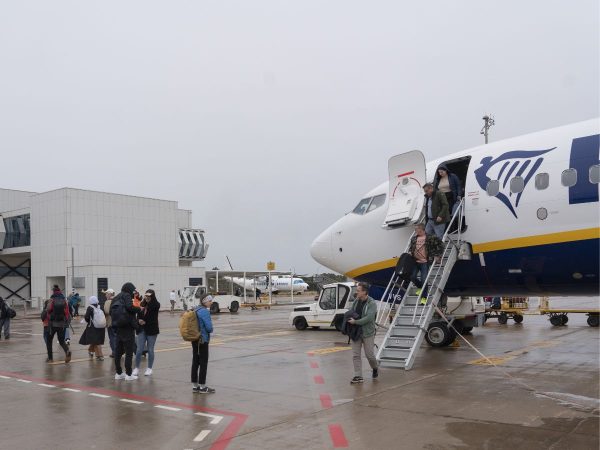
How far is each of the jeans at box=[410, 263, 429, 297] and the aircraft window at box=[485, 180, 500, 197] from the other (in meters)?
2.12

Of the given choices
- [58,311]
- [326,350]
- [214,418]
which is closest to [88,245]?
[58,311]

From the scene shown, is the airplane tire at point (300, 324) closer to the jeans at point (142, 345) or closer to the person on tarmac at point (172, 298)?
the jeans at point (142, 345)

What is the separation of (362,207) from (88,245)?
35.6m

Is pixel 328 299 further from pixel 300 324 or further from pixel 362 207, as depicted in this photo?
pixel 362 207

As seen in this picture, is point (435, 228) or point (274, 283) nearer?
point (435, 228)

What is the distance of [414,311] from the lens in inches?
478

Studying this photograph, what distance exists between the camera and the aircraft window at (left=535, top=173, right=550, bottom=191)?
1128 cm

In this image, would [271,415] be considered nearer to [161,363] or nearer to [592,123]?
[161,363]

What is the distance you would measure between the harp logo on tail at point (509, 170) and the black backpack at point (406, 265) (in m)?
2.28

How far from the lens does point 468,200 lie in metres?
12.6

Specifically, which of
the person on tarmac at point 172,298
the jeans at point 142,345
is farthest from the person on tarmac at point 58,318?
the person on tarmac at point 172,298

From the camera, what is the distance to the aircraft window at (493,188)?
39.8 feet

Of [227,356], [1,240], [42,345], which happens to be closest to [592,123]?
[227,356]

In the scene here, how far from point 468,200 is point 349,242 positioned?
11.9ft
